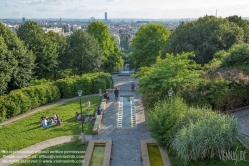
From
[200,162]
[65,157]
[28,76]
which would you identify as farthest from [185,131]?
[28,76]

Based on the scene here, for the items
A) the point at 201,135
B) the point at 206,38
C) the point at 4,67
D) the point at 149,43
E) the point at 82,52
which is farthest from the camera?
the point at 149,43

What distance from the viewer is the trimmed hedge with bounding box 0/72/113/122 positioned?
21688mm

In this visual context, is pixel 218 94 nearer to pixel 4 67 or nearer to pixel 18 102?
pixel 18 102

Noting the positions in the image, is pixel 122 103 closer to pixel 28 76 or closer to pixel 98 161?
pixel 28 76

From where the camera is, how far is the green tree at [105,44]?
1775 inches

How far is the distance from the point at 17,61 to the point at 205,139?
20.8 metres

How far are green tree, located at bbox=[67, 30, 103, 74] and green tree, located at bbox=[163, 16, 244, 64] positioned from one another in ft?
35.6

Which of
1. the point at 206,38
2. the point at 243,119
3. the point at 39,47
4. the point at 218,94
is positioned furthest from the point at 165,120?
the point at 206,38

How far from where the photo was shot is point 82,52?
119 ft

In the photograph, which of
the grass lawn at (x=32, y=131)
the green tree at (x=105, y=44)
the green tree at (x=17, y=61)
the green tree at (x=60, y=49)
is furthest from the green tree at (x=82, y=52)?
the grass lawn at (x=32, y=131)

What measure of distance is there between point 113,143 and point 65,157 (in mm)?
3256

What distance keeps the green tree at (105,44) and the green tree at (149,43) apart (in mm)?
5558

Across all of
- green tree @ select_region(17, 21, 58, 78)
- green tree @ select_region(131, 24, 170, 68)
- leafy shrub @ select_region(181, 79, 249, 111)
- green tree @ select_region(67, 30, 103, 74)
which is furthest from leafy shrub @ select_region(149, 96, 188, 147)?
green tree @ select_region(131, 24, 170, 68)

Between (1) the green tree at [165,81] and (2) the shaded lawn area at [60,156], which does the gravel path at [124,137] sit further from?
(1) the green tree at [165,81]
